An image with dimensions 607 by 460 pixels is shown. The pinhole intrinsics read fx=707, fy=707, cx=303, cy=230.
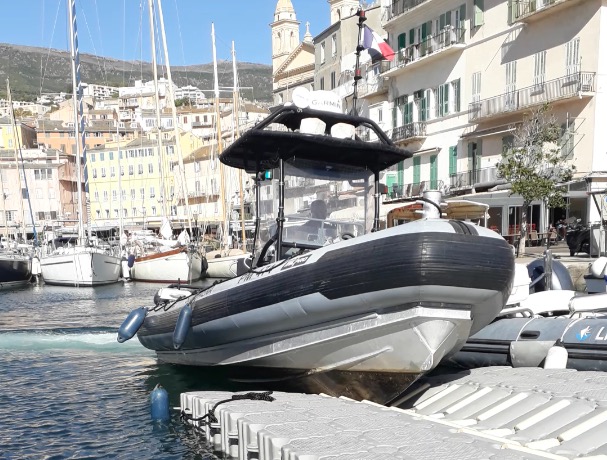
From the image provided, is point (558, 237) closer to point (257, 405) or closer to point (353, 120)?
point (353, 120)

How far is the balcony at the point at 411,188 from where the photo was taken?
3856cm

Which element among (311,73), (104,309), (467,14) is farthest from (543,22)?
(311,73)

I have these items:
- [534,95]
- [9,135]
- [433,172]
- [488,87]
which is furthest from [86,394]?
[9,135]

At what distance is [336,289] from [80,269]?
30042 millimetres

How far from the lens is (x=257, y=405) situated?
27.4ft

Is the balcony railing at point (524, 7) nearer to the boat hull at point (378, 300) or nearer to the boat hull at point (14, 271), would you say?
the boat hull at point (378, 300)

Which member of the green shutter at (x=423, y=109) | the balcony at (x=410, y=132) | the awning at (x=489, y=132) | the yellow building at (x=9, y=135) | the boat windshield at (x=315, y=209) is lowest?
the boat windshield at (x=315, y=209)

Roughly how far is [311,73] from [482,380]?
68.8 metres

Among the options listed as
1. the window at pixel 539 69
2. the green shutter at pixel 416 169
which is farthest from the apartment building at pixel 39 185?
the window at pixel 539 69

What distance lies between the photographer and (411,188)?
40250 mm

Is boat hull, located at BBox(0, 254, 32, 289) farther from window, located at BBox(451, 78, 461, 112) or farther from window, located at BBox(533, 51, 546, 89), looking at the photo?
window, located at BBox(533, 51, 546, 89)

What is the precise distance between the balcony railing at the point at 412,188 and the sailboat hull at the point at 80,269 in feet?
50.7

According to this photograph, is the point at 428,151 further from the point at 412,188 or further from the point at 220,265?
the point at 220,265

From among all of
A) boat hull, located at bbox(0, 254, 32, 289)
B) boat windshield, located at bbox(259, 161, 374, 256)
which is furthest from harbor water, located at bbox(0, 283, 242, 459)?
boat hull, located at bbox(0, 254, 32, 289)
